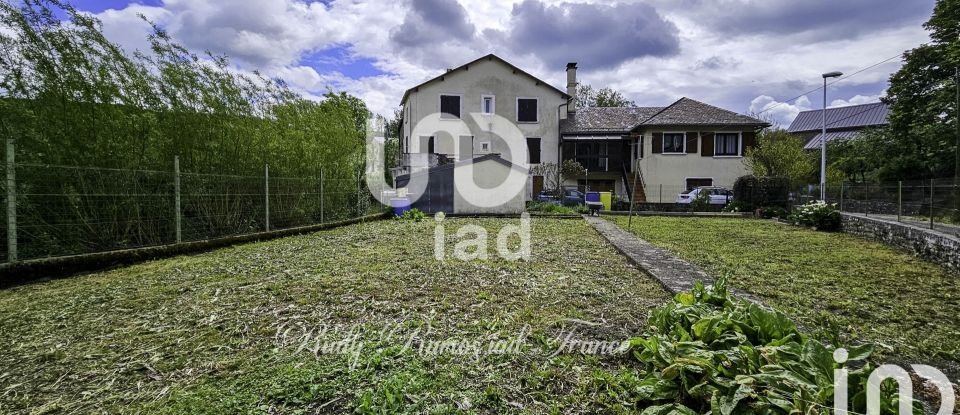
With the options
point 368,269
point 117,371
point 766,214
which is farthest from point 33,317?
point 766,214

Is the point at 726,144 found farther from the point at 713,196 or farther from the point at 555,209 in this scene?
the point at 555,209

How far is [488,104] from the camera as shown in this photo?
2148 cm

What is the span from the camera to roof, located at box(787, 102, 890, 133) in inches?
1416

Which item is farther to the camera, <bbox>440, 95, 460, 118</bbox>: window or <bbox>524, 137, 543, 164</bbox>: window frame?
<bbox>524, 137, 543, 164</bbox>: window frame

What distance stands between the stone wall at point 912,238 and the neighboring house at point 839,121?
31.5 metres

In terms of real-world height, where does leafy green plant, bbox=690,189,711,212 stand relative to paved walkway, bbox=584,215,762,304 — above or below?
above

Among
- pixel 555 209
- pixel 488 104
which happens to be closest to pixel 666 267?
pixel 555 209

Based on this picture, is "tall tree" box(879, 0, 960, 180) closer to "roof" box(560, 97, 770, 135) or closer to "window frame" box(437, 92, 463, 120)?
"roof" box(560, 97, 770, 135)

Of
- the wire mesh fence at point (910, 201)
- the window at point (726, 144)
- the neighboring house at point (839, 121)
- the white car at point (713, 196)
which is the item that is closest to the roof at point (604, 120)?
the window at point (726, 144)

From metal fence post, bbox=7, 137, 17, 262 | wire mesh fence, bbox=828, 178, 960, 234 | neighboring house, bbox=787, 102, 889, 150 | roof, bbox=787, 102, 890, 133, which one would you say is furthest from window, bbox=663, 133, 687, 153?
roof, bbox=787, 102, 890, 133

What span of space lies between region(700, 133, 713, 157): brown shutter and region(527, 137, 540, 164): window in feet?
24.8

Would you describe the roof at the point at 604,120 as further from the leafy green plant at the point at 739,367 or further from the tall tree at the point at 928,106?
the leafy green plant at the point at 739,367

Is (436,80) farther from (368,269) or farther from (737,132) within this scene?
(368,269)

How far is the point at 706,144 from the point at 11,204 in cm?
2219
